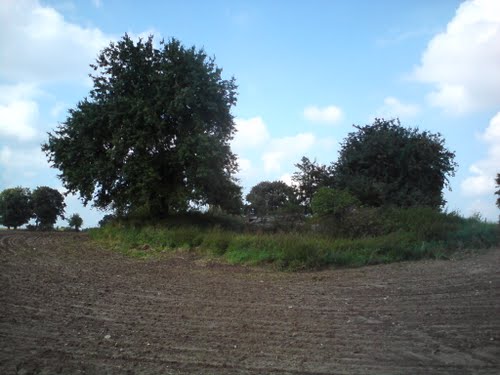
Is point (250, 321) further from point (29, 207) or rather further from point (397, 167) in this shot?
point (29, 207)

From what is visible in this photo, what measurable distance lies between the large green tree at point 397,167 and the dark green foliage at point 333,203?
707 cm

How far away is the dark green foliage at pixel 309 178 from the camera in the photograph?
26.6m

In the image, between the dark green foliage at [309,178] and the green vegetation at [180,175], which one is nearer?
the green vegetation at [180,175]

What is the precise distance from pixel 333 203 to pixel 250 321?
10.6 metres

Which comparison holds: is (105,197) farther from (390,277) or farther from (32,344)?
(32,344)

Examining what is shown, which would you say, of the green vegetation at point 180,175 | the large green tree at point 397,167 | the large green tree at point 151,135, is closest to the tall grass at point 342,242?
the green vegetation at point 180,175

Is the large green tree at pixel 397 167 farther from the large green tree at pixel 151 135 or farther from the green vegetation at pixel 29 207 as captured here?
the green vegetation at pixel 29 207

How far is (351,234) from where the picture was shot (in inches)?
632

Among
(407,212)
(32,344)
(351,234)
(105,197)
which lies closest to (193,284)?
(32,344)

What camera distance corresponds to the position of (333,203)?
1664 cm

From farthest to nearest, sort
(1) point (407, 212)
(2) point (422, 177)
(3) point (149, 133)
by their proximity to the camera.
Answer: (2) point (422, 177)
(3) point (149, 133)
(1) point (407, 212)

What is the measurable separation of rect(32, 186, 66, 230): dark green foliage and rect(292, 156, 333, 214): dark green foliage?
20.7 meters

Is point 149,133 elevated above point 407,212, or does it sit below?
above

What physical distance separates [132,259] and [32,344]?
9.37 meters
